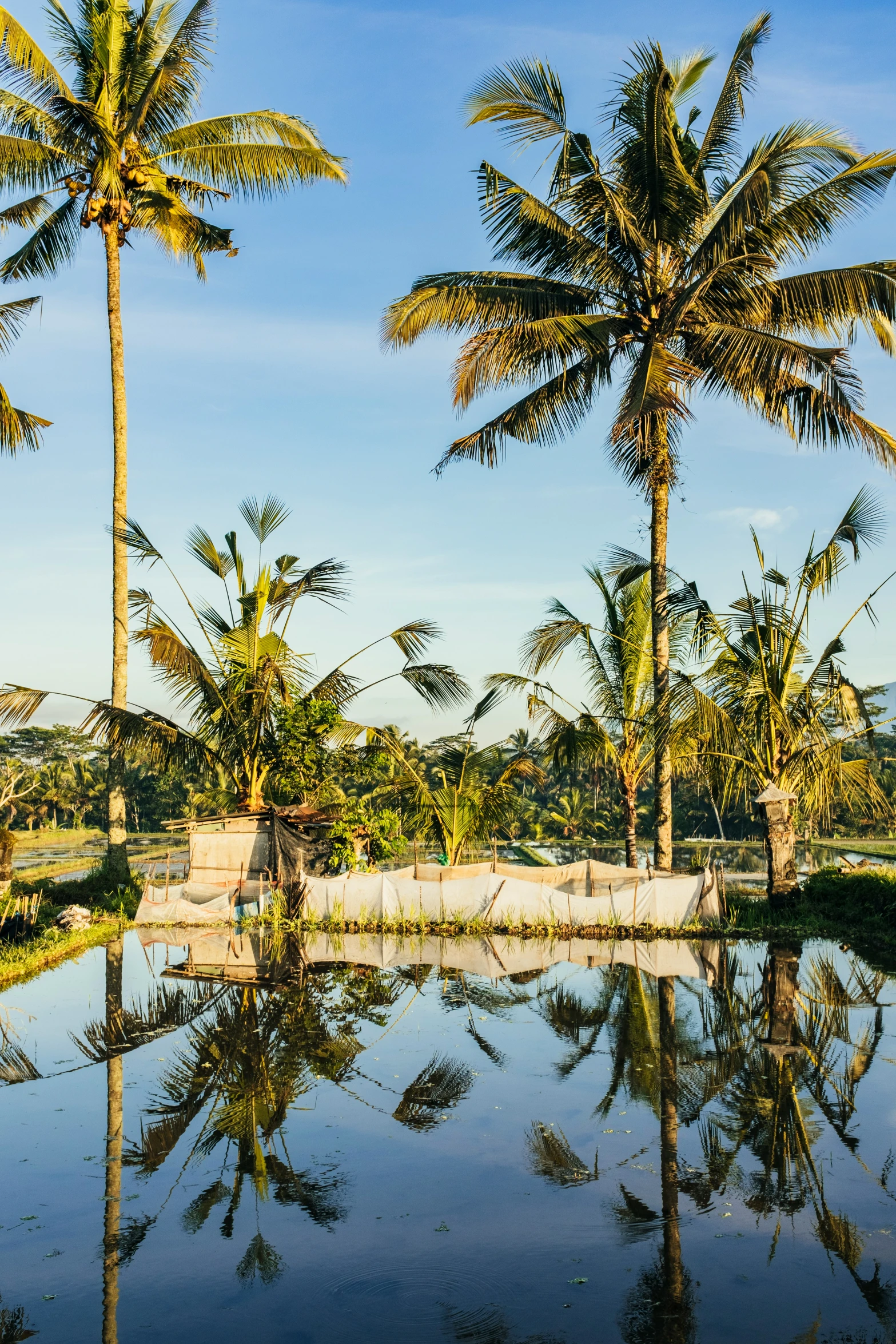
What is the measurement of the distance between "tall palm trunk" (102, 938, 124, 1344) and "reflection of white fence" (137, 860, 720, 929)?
5.49 meters

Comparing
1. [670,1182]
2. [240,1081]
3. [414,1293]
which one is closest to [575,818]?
[240,1081]

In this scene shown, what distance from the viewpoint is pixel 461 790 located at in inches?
859

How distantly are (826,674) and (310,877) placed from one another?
947 centimetres

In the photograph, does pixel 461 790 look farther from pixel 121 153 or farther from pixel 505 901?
pixel 121 153

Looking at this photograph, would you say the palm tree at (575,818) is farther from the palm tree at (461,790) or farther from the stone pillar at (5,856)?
the stone pillar at (5,856)

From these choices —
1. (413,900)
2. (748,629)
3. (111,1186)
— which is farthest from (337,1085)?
(748,629)

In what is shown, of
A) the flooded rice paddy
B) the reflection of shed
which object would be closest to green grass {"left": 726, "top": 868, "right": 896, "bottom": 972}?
the flooded rice paddy

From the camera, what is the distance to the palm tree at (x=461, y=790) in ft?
69.7

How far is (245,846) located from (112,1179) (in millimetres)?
12982

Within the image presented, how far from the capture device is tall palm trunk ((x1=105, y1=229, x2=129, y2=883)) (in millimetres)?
20266

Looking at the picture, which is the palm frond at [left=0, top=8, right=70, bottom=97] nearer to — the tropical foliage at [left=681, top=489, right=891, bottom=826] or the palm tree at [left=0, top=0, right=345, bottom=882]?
the palm tree at [left=0, top=0, right=345, bottom=882]

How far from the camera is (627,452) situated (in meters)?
17.2

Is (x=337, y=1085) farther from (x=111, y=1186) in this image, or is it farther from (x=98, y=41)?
(x=98, y=41)

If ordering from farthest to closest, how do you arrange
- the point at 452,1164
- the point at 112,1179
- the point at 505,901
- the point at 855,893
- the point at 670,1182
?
1. the point at 855,893
2. the point at 505,901
3. the point at 452,1164
4. the point at 112,1179
5. the point at 670,1182
